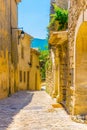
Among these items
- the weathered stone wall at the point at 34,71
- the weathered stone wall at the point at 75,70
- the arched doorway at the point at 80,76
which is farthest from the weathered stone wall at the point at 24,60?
the arched doorway at the point at 80,76

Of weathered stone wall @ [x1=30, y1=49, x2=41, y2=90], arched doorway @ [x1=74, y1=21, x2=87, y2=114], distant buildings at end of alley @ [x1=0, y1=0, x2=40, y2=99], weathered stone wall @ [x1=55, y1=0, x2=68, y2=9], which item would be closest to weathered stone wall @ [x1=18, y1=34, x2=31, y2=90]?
distant buildings at end of alley @ [x1=0, y1=0, x2=40, y2=99]

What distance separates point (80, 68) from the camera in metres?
8.21

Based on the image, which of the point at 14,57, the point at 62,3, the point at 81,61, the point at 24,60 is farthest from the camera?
the point at 24,60

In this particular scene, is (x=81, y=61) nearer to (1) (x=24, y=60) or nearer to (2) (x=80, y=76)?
(2) (x=80, y=76)

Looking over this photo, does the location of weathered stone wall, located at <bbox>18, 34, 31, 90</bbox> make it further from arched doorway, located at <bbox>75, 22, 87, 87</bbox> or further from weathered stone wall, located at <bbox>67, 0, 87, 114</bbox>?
arched doorway, located at <bbox>75, 22, 87, 87</bbox>

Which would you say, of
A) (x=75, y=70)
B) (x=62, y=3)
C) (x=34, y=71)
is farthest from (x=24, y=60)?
(x=75, y=70)

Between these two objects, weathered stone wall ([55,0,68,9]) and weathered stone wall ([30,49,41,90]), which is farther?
weathered stone wall ([30,49,41,90])

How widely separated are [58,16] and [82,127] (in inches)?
334

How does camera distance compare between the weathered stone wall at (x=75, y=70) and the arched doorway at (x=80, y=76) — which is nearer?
the weathered stone wall at (x=75, y=70)

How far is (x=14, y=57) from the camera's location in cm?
2255

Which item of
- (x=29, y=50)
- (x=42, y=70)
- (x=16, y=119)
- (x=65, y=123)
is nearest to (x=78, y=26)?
(x=65, y=123)

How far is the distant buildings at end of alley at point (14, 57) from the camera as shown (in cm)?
1672

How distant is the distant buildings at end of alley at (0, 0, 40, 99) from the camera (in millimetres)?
16719

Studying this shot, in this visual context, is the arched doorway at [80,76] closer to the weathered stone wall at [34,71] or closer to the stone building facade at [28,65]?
the stone building facade at [28,65]
